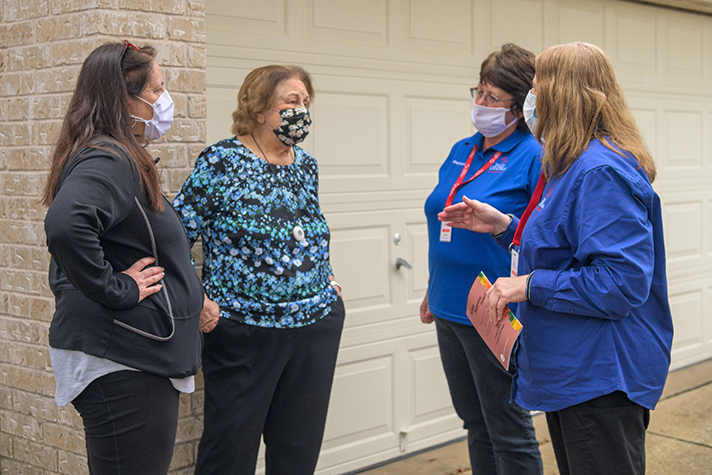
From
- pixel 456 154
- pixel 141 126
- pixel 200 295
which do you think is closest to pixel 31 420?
pixel 200 295

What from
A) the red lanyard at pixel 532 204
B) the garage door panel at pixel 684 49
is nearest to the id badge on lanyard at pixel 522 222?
the red lanyard at pixel 532 204

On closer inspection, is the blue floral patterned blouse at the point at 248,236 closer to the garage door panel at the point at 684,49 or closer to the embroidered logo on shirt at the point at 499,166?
the embroidered logo on shirt at the point at 499,166

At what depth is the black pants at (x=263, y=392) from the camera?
8.46ft

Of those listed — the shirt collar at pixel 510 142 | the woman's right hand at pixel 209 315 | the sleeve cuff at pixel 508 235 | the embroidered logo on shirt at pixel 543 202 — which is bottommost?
the woman's right hand at pixel 209 315

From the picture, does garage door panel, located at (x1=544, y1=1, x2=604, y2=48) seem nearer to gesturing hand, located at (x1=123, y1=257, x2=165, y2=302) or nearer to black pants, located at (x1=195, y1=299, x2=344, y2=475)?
black pants, located at (x1=195, y1=299, x2=344, y2=475)

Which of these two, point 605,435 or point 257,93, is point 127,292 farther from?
point 605,435

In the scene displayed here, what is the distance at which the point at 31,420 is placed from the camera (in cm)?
294

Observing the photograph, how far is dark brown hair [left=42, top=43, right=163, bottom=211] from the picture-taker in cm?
200

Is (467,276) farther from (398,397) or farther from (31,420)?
(31,420)

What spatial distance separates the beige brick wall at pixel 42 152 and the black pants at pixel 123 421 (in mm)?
877

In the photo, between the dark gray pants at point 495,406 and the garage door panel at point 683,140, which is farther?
the garage door panel at point 683,140

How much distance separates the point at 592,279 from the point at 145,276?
1229 millimetres

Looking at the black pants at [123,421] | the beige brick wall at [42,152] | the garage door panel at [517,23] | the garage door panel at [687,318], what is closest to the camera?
the black pants at [123,421]

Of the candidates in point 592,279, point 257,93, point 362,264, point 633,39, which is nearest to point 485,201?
point 592,279
